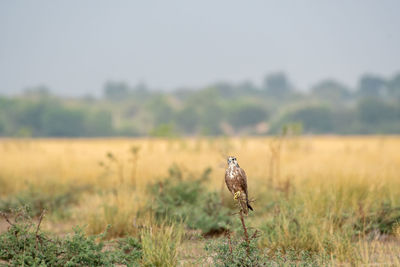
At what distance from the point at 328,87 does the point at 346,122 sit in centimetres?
5266

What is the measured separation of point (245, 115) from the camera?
248 feet

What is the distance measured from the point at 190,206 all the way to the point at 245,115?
69422 mm

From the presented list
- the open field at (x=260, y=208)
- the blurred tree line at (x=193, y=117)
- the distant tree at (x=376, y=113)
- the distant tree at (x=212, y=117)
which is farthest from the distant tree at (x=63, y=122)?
the open field at (x=260, y=208)

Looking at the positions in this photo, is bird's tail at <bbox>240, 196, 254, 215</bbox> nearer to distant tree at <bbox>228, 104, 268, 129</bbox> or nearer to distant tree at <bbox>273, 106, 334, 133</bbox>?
distant tree at <bbox>273, 106, 334, 133</bbox>

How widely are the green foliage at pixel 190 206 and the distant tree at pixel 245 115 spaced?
220ft

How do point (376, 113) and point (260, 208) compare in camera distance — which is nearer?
point (260, 208)

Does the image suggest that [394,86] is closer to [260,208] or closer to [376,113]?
[376,113]

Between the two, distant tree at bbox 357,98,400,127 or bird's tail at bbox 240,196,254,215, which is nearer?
bird's tail at bbox 240,196,254,215

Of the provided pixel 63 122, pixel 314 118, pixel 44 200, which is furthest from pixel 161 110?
pixel 44 200

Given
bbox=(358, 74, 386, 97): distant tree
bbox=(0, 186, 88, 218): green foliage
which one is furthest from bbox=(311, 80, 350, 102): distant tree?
bbox=(0, 186, 88, 218): green foliage

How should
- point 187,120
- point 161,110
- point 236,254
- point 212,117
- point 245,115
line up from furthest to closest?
point 245,115
point 161,110
point 212,117
point 187,120
point 236,254

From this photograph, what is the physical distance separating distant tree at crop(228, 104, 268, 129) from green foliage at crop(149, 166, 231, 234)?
6699 centimetres

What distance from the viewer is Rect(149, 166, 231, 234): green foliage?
6078 mm

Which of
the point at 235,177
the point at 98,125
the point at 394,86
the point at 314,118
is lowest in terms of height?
the point at 235,177
